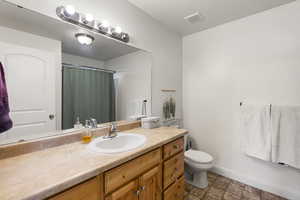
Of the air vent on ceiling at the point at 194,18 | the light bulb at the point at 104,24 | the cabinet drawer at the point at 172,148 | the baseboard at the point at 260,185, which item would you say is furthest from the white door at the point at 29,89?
the baseboard at the point at 260,185

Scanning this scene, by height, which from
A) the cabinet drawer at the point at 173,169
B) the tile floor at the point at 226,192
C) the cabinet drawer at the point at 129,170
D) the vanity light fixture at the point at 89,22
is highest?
the vanity light fixture at the point at 89,22

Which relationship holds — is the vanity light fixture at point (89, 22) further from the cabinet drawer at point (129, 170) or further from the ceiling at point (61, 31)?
the cabinet drawer at point (129, 170)

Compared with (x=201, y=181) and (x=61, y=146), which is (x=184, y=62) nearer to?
(x=201, y=181)

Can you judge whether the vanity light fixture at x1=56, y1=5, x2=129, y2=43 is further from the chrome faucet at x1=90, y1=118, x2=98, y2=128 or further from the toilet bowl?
the toilet bowl

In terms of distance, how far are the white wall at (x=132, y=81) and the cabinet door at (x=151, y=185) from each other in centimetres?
74

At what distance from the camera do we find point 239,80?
2059mm

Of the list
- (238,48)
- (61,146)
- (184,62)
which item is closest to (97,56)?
(61,146)

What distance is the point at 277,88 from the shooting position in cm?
177

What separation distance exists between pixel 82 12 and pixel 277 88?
2.35 meters

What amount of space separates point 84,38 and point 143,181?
4.45 feet

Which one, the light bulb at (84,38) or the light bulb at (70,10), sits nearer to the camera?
the light bulb at (70,10)

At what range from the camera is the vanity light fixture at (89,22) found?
46.0 inches

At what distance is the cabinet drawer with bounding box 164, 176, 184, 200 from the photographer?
137cm

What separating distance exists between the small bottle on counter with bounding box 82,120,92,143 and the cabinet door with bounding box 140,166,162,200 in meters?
0.56
